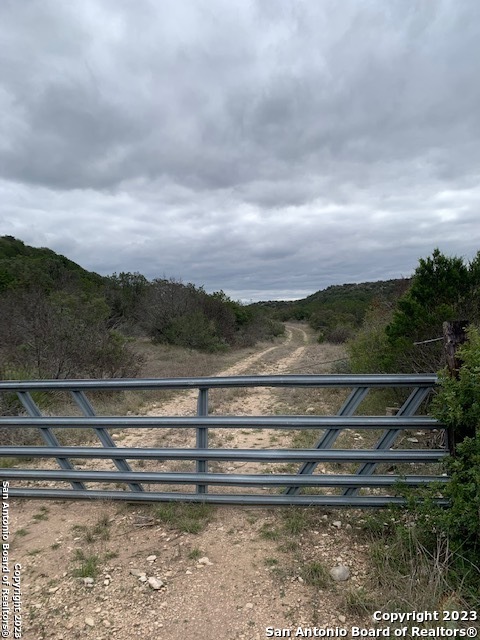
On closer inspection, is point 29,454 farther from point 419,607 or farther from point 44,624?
point 419,607

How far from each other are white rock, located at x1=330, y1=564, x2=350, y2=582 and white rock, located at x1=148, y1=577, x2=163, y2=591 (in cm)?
119

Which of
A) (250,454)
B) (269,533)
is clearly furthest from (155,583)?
(250,454)

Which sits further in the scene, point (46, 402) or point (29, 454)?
point (46, 402)

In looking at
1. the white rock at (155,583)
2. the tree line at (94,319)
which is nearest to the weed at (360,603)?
the white rock at (155,583)

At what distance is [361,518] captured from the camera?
3115 millimetres

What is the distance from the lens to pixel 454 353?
2.76m

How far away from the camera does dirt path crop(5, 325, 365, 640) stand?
2248 millimetres

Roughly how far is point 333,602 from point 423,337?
5888 millimetres

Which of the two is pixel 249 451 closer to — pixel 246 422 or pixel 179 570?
pixel 246 422

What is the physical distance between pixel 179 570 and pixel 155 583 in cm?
20

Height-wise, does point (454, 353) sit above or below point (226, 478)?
above

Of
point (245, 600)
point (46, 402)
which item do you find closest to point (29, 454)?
point (245, 600)

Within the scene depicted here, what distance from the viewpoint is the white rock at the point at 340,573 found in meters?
2.52

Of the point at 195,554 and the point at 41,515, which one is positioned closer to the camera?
the point at 195,554
